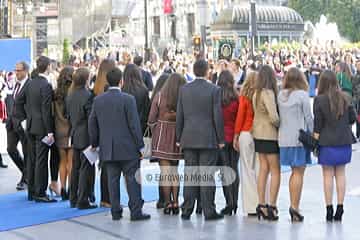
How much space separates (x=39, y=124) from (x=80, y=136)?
82 centimetres

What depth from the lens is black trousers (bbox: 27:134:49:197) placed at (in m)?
10.6

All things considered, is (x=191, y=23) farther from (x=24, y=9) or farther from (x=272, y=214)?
(x=272, y=214)

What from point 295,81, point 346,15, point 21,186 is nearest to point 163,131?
point 295,81

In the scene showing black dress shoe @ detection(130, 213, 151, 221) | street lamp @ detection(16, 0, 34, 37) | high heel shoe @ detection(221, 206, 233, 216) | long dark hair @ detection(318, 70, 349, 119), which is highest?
street lamp @ detection(16, 0, 34, 37)

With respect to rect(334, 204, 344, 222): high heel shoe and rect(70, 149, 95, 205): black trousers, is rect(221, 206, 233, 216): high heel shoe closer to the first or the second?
rect(334, 204, 344, 222): high heel shoe

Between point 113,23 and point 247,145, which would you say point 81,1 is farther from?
point 247,145

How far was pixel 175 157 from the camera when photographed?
31.1 feet

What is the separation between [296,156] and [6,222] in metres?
3.72

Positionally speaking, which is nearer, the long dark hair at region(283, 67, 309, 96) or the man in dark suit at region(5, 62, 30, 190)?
the long dark hair at region(283, 67, 309, 96)

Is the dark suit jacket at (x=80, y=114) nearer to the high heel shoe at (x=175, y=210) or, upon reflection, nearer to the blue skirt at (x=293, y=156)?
the high heel shoe at (x=175, y=210)

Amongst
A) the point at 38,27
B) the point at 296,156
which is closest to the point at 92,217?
the point at 296,156

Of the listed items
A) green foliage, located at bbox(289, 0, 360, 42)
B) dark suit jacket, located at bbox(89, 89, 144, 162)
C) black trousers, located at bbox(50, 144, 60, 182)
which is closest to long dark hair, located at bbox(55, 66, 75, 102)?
black trousers, located at bbox(50, 144, 60, 182)

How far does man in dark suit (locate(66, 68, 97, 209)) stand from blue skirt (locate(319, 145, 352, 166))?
10.0ft

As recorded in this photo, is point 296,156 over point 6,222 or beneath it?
over
